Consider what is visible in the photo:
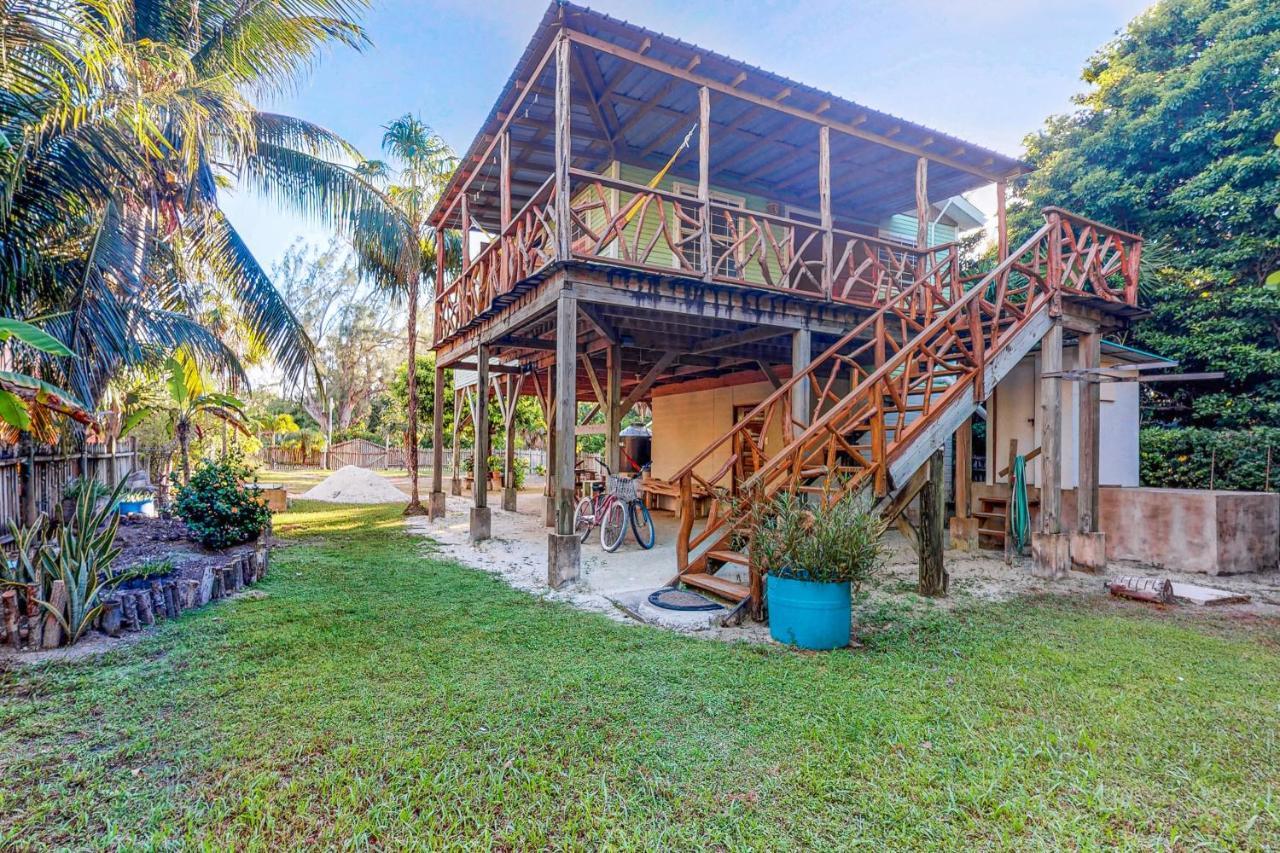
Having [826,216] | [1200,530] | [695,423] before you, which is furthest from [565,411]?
[695,423]

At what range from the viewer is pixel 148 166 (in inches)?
274

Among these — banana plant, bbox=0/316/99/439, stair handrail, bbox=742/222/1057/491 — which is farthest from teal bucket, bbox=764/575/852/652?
banana plant, bbox=0/316/99/439

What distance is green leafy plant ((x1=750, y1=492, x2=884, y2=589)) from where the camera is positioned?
13.9 feet

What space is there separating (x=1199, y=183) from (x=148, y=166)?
17284mm

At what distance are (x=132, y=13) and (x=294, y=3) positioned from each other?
6.32ft

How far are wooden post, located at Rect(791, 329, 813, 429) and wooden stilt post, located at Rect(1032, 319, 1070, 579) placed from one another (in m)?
2.69

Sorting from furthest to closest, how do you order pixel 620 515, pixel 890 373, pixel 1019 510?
pixel 620 515 < pixel 1019 510 < pixel 890 373

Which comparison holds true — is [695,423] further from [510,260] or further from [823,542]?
[823,542]

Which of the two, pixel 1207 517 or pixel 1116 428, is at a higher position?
pixel 1116 428

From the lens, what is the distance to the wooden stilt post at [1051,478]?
23.4 feet

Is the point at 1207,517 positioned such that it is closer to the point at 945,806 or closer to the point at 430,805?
the point at 945,806

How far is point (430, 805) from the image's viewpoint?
2.46 m

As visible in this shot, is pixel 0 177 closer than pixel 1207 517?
Yes

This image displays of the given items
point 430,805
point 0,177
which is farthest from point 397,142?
point 430,805
